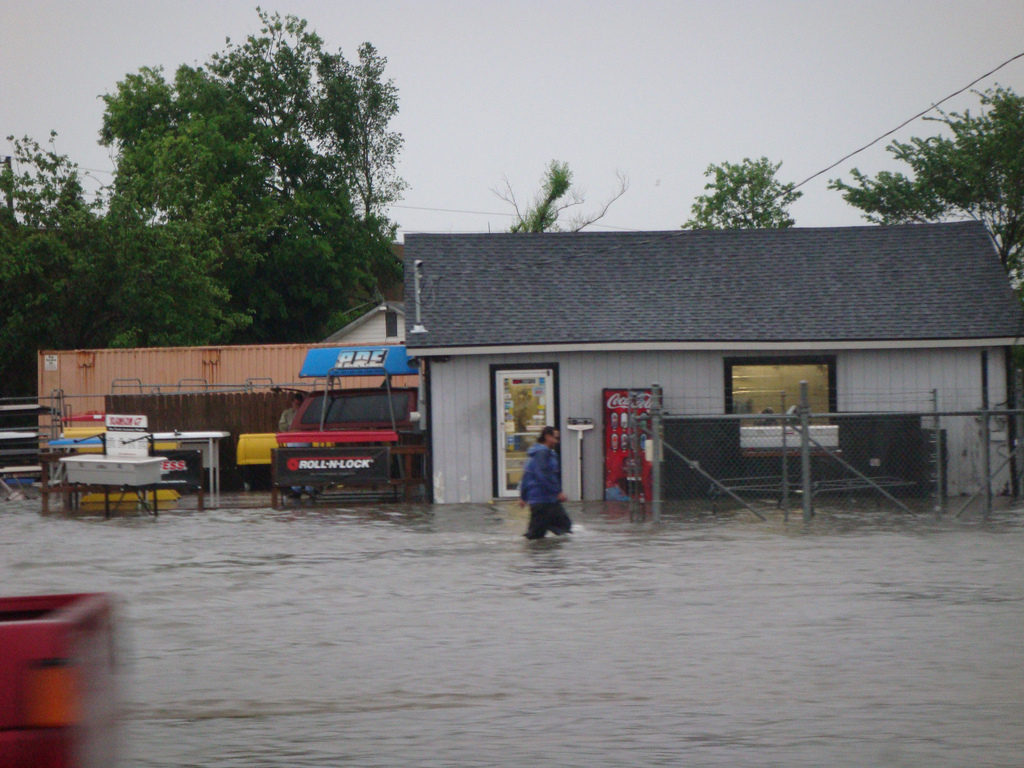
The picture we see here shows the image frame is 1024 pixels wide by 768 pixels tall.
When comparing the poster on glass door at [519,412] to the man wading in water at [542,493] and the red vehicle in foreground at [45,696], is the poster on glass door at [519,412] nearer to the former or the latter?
the man wading in water at [542,493]

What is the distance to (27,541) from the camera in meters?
15.4

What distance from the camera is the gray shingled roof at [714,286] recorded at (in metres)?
21.0

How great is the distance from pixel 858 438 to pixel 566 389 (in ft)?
15.8

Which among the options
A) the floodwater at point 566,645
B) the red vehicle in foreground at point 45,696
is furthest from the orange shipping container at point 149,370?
the red vehicle in foreground at point 45,696

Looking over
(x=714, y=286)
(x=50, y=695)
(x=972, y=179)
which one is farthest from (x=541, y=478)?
(x=972, y=179)

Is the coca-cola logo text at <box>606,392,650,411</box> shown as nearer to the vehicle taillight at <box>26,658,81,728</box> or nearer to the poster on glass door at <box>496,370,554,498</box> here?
the poster on glass door at <box>496,370,554,498</box>

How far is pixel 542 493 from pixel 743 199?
52.9m

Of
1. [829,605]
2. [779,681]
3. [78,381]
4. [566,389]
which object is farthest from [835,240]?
[78,381]

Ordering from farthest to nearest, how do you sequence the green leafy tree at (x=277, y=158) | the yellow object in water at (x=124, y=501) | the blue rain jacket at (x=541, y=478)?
the green leafy tree at (x=277, y=158)
the yellow object in water at (x=124, y=501)
the blue rain jacket at (x=541, y=478)

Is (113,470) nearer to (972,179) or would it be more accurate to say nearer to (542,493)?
(542,493)

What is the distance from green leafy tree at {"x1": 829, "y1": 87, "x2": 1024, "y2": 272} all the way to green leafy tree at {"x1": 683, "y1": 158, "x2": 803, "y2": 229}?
19.1 m

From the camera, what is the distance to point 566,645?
27.6ft

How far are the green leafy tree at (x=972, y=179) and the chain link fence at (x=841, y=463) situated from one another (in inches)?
881

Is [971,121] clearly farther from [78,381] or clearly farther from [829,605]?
[829,605]
